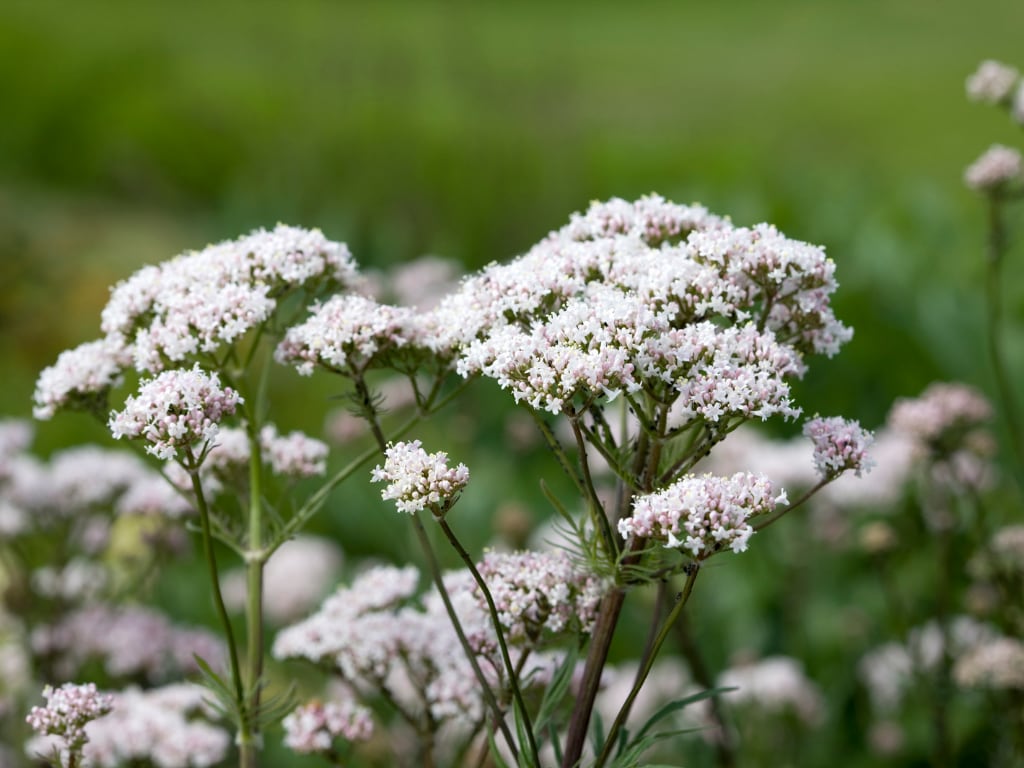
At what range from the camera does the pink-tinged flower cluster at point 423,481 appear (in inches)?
75.7

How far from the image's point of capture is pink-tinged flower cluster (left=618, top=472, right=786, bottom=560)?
1813 millimetres

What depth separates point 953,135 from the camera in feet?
43.6

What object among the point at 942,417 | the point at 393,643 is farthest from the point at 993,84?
the point at 393,643

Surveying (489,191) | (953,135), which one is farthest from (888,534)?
(953,135)

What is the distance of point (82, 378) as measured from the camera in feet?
8.16

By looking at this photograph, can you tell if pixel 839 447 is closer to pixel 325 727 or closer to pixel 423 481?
pixel 423 481

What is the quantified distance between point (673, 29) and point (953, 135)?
7718mm

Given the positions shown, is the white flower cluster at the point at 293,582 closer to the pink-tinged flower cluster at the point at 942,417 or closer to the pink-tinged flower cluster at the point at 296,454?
the pink-tinged flower cluster at the point at 296,454

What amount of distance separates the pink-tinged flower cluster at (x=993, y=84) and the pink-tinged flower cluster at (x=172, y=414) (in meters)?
2.43

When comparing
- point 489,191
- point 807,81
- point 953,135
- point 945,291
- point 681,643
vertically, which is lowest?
point 681,643

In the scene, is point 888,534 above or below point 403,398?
below

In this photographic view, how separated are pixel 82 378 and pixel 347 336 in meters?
0.62

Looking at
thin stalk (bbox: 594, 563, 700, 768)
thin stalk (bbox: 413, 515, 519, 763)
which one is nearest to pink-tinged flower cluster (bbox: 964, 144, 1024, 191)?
thin stalk (bbox: 594, 563, 700, 768)

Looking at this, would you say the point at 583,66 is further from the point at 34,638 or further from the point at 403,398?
the point at 34,638
